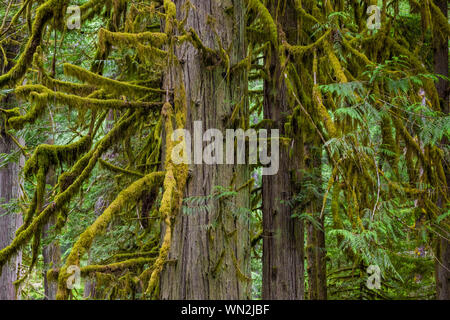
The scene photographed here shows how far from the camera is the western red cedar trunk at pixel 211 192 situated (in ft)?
12.4

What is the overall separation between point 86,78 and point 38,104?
453 millimetres

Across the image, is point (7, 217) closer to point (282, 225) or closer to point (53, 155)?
point (53, 155)

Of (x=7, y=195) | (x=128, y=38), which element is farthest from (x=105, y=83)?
(x=7, y=195)

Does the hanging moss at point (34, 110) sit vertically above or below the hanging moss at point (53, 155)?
above

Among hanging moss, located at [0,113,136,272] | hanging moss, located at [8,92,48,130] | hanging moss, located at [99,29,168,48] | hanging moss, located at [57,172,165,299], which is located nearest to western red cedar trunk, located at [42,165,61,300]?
hanging moss, located at [0,113,136,272]

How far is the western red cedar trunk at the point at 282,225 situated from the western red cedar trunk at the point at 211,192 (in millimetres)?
2240

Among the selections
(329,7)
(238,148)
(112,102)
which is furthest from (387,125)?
(112,102)

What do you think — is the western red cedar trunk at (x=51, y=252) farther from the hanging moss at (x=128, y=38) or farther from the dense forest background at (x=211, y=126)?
the hanging moss at (x=128, y=38)

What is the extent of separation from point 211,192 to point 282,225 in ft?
9.66

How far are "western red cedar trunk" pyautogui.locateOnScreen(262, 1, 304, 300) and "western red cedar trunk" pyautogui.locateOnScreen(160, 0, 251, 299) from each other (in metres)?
2.24

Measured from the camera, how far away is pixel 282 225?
654 centimetres

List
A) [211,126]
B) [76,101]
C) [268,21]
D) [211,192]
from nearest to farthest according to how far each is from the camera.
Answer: [76,101] → [211,192] → [211,126] → [268,21]

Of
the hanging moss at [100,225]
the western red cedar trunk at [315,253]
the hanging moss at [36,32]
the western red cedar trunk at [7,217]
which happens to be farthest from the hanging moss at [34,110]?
the western red cedar trunk at [7,217]
